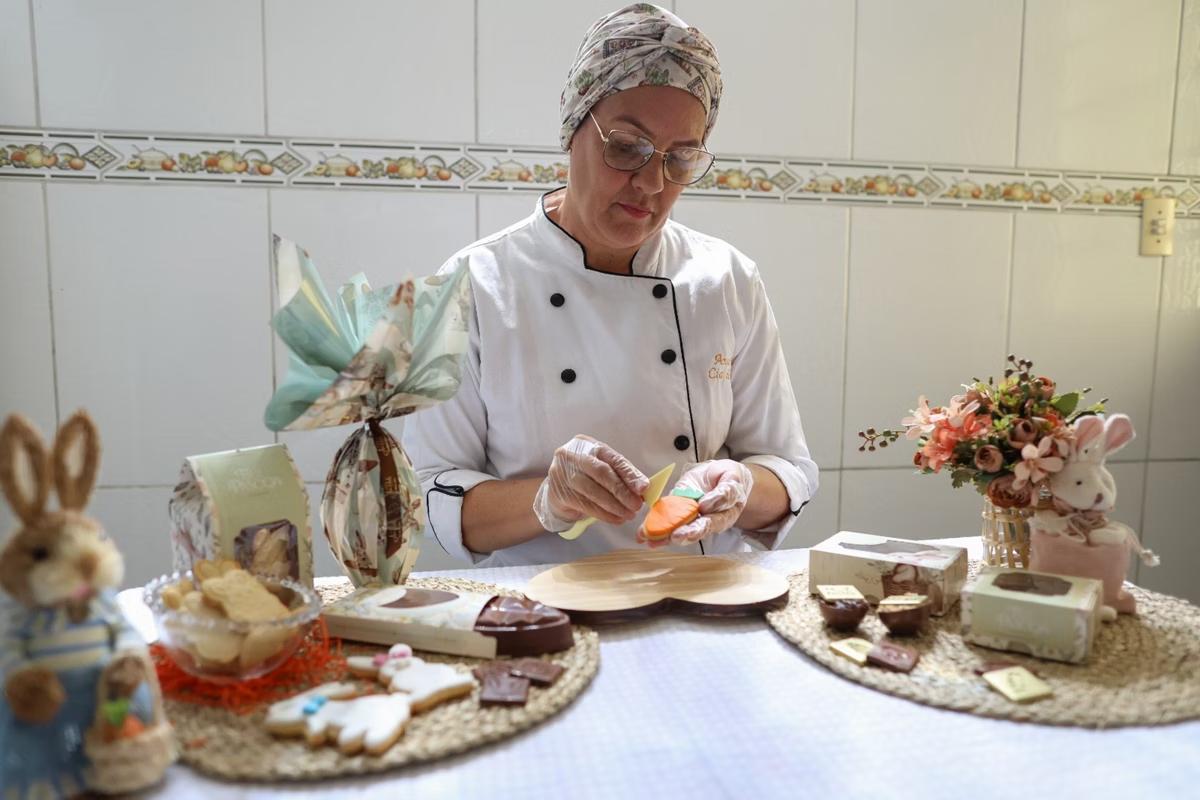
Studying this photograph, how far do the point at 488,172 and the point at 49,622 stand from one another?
5.01 ft

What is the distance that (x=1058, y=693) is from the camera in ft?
2.59

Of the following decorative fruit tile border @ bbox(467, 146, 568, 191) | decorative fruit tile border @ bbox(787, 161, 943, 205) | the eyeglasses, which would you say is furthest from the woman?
decorative fruit tile border @ bbox(787, 161, 943, 205)

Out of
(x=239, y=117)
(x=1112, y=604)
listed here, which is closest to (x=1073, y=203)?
(x=1112, y=604)

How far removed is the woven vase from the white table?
0.35m

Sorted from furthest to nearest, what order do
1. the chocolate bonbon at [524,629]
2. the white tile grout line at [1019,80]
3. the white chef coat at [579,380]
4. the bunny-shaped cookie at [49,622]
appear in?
the white tile grout line at [1019,80], the white chef coat at [579,380], the chocolate bonbon at [524,629], the bunny-shaped cookie at [49,622]

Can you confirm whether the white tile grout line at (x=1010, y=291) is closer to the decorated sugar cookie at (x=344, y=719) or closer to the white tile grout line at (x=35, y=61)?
the decorated sugar cookie at (x=344, y=719)

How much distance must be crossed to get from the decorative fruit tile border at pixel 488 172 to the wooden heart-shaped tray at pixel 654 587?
1145 mm

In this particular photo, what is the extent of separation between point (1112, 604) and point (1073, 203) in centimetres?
167

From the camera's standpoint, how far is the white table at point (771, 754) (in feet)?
2.14

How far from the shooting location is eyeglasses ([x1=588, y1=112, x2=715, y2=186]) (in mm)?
1280

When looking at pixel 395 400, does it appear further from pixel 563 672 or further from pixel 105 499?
pixel 105 499

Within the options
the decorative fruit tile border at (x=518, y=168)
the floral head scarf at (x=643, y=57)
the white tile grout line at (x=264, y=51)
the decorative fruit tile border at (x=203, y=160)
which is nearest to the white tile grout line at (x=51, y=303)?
the decorative fruit tile border at (x=203, y=160)

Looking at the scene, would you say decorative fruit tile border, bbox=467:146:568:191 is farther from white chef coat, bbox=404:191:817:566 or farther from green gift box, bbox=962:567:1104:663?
green gift box, bbox=962:567:1104:663

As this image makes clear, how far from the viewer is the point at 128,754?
2.05 feet
